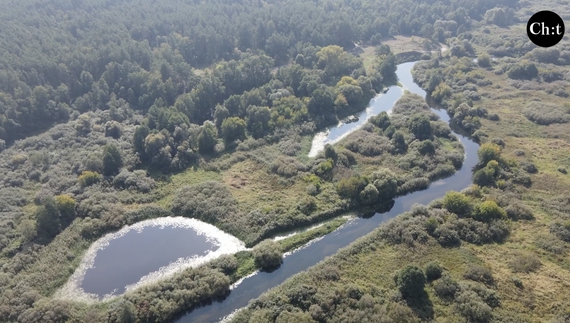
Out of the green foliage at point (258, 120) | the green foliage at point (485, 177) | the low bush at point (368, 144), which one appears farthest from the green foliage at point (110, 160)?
the green foliage at point (485, 177)

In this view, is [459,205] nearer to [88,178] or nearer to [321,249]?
[321,249]

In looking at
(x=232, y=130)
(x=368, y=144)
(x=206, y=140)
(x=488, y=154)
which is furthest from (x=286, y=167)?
(x=488, y=154)

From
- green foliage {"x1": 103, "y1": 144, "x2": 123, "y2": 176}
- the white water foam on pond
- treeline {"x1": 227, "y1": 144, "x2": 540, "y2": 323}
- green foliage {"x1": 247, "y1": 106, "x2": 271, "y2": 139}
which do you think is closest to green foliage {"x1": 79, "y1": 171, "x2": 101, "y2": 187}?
green foliage {"x1": 103, "y1": 144, "x2": 123, "y2": 176}

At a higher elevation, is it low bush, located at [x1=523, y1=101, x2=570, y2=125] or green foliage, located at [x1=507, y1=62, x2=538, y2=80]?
green foliage, located at [x1=507, y1=62, x2=538, y2=80]

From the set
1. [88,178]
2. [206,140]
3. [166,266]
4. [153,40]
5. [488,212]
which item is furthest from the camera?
[153,40]

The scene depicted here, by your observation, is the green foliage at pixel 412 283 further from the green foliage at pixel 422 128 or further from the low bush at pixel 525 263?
the green foliage at pixel 422 128

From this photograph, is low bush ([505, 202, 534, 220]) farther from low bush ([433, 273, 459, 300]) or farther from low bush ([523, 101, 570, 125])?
low bush ([523, 101, 570, 125])
